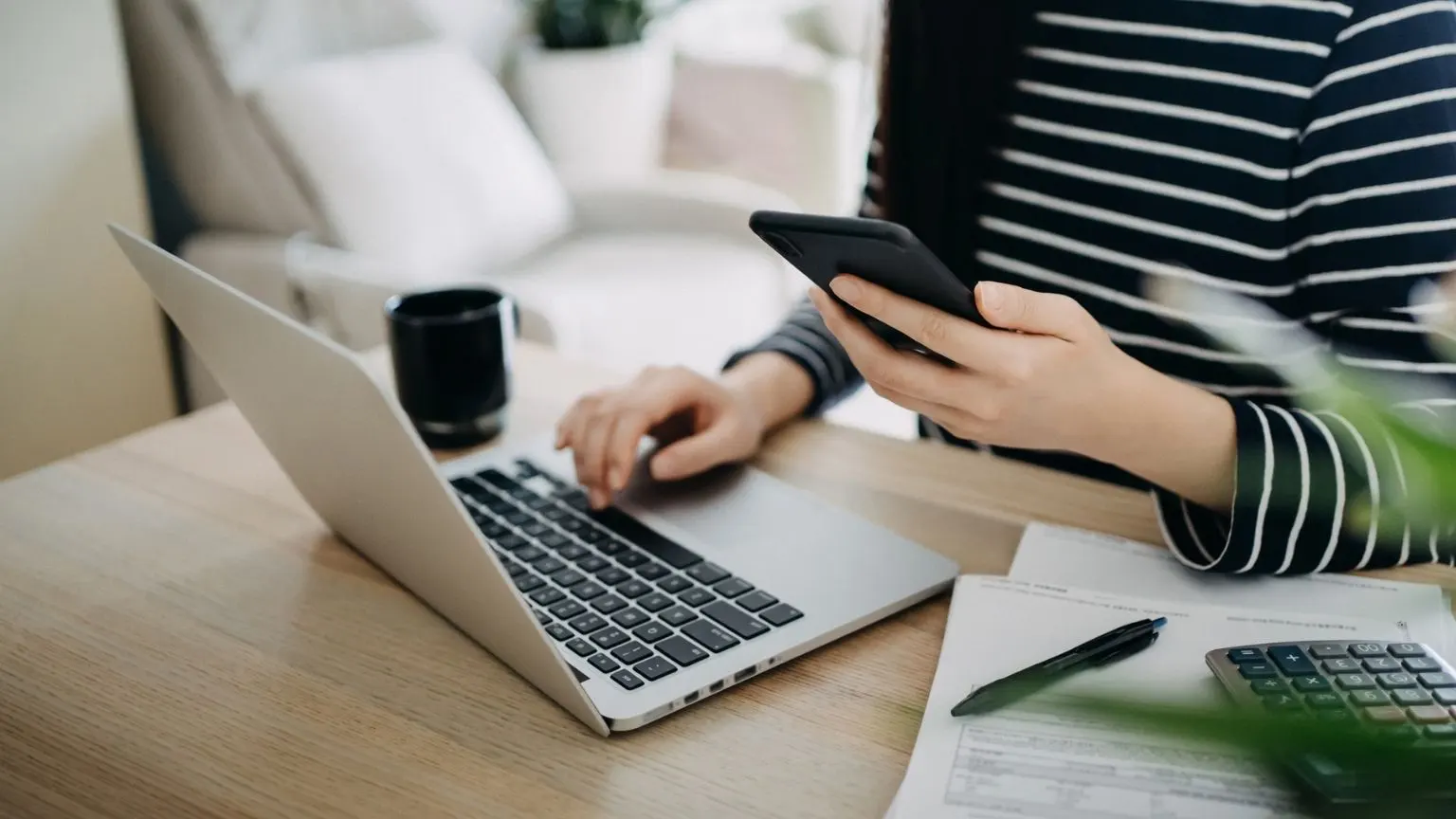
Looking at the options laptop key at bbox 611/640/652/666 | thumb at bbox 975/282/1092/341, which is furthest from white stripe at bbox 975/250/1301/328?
laptop key at bbox 611/640/652/666

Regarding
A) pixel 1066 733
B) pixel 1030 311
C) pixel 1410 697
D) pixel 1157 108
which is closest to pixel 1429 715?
pixel 1410 697

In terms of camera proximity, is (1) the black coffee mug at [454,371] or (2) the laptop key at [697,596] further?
(1) the black coffee mug at [454,371]

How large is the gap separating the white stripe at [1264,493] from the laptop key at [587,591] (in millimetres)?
347

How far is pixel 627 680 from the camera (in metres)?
0.55

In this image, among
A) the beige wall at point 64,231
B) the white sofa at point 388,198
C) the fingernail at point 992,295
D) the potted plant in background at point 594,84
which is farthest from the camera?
the potted plant in background at point 594,84

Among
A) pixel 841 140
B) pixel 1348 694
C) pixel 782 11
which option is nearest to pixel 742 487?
pixel 1348 694

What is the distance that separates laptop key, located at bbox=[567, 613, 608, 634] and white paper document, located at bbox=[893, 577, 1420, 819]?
0.17 meters

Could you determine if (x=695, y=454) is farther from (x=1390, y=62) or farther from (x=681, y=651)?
(x=1390, y=62)

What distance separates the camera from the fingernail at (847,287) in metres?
0.61

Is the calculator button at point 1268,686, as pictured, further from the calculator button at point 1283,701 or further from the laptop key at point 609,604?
the laptop key at point 609,604

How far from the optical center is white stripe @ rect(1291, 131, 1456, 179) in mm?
740

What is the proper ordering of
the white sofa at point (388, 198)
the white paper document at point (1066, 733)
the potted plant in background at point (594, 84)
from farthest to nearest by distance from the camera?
the potted plant in background at point (594, 84) < the white sofa at point (388, 198) < the white paper document at point (1066, 733)

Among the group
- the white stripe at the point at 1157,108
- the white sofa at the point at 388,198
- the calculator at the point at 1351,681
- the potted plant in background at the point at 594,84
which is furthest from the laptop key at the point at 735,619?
the potted plant in background at the point at 594,84

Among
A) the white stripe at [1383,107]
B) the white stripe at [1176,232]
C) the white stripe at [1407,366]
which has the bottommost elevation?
the white stripe at [1407,366]
